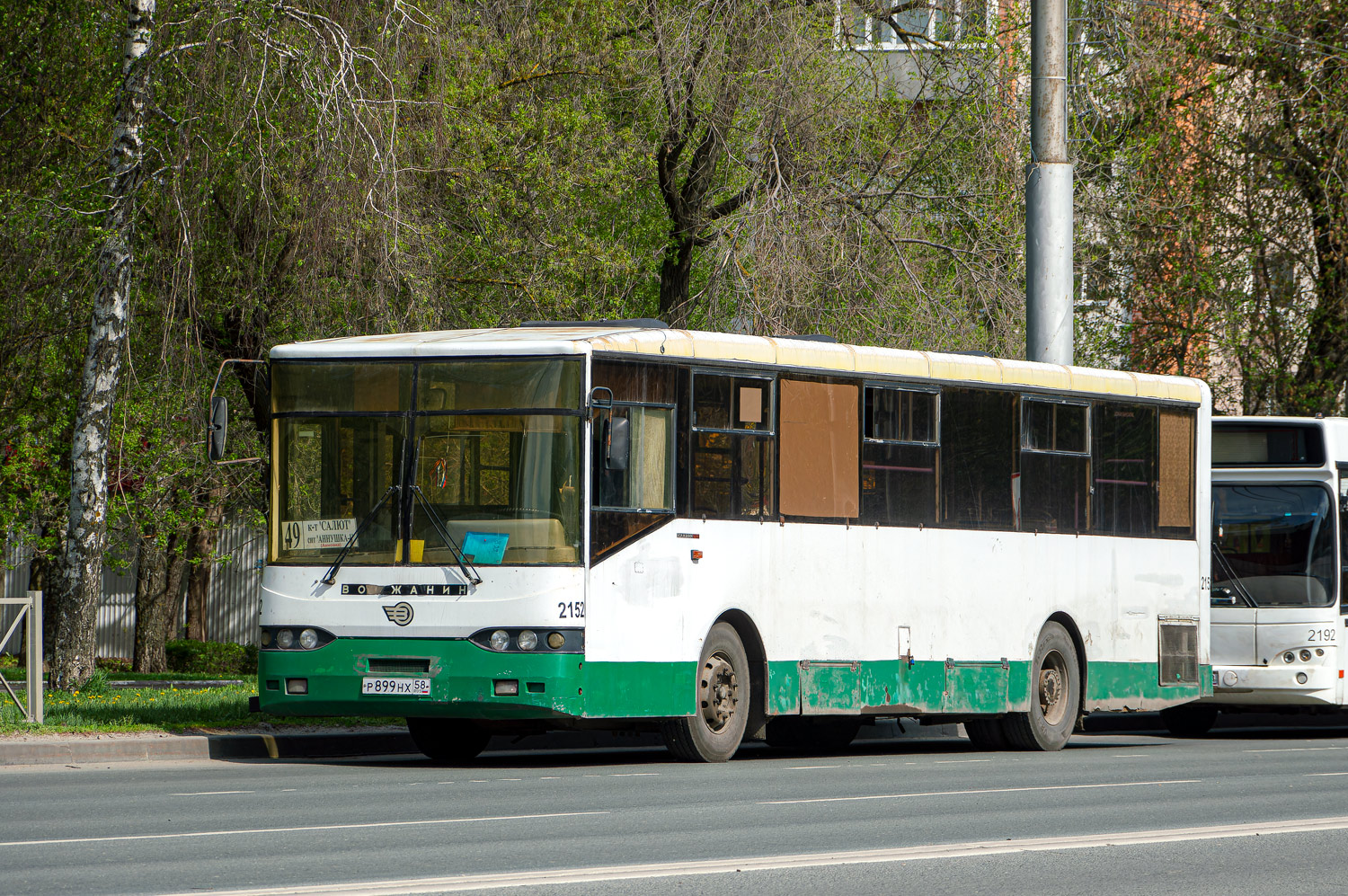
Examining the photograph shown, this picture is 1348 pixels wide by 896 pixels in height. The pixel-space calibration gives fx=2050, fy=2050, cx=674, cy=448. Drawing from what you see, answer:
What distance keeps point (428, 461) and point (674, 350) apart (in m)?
1.96

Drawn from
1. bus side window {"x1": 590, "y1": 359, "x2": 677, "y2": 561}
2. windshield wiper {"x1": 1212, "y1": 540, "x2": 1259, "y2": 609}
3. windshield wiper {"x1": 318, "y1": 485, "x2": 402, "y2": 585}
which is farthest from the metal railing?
windshield wiper {"x1": 1212, "y1": 540, "x2": 1259, "y2": 609}

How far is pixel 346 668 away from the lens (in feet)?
46.9

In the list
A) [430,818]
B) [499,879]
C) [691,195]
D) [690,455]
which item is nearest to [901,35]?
[691,195]

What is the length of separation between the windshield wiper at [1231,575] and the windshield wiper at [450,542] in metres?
9.67

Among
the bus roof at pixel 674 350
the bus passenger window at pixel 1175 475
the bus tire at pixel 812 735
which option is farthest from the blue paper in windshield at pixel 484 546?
the bus passenger window at pixel 1175 475

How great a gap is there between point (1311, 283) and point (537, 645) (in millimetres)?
20685

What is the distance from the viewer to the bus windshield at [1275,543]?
20562 millimetres

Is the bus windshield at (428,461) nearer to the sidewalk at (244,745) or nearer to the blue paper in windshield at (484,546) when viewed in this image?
the blue paper in windshield at (484,546)

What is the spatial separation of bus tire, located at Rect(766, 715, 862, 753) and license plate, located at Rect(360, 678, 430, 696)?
15.0ft

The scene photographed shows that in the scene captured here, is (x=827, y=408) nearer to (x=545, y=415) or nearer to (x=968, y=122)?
(x=545, y=415)

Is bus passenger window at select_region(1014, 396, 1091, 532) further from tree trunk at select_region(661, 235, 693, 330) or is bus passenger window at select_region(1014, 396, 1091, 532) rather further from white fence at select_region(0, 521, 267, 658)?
white fence at select_region(0, 521, 267, 658)

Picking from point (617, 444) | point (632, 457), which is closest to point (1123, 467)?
point (632, 457)

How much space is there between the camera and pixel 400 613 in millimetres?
14266

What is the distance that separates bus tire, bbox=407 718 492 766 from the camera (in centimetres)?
1554
